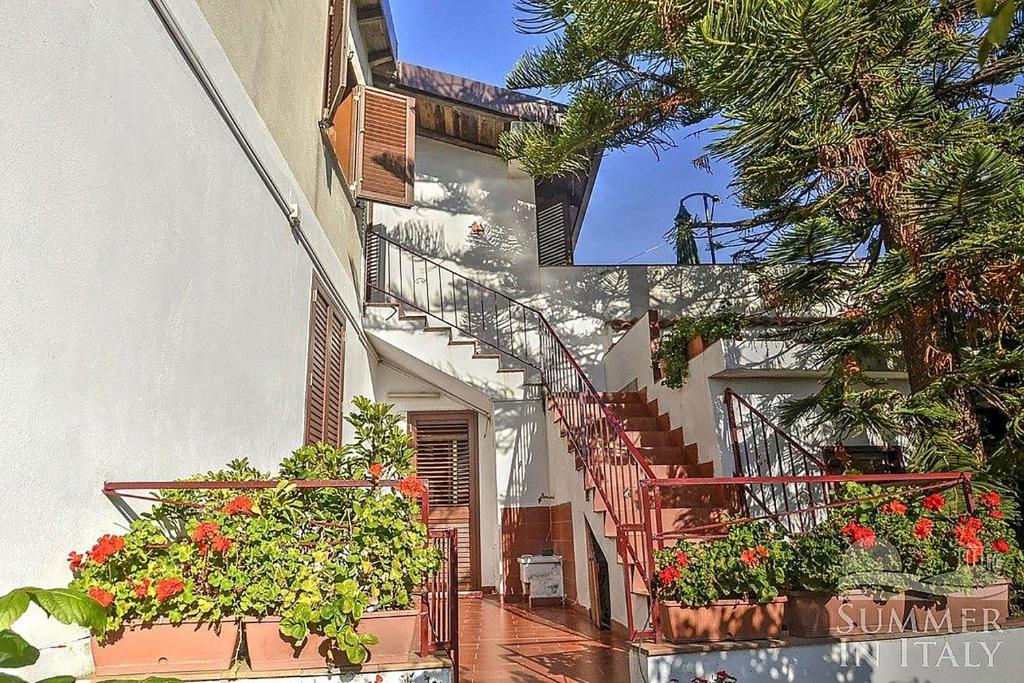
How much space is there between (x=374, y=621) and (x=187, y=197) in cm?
239

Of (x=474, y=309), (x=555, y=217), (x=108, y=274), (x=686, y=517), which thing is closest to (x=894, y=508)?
(x=686, y=517)

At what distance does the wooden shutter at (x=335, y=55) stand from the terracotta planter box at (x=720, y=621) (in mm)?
5379

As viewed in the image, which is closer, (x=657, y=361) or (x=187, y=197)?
(x=187, y=197)

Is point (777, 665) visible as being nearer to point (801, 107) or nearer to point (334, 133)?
point (801, 107)

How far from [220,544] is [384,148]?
527 centimetres

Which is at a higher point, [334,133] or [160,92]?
[334,133]

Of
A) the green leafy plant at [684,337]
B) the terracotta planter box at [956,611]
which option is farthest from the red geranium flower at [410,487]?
the green leafy plant at [684,337]

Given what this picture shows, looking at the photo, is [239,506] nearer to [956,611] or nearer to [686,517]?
[956,611]

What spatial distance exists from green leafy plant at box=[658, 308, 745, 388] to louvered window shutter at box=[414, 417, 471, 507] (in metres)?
3.33

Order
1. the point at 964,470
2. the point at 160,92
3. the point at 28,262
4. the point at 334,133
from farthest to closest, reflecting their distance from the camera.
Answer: the point at 334,133
the point at 964,470
the point at 160,92
the point at 28,262

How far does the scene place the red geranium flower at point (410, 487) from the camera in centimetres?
307

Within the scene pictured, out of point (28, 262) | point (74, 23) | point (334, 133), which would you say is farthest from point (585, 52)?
point (28, 262)

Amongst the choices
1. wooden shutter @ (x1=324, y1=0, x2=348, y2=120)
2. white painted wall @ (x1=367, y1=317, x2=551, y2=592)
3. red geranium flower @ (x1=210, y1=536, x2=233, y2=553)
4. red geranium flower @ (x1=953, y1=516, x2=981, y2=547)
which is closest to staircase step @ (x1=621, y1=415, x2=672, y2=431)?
white painted wall @ (x1=367, y1=317, x2=551, y2=592)

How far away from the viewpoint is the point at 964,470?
394 centimetres
